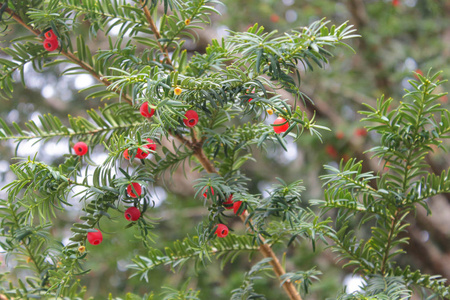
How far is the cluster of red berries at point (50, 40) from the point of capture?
0.61m

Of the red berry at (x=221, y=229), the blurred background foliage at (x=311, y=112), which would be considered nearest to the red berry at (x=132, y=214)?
the red berry at (x=221, y=229)

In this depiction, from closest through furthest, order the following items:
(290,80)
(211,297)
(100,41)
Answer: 1. (290,80)
2. (211,297)
3. (100,41)

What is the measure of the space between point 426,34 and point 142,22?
2.12 metres

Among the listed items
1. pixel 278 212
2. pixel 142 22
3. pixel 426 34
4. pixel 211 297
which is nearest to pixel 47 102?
pixel 211 297

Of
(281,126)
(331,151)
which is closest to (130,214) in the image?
(281,126)

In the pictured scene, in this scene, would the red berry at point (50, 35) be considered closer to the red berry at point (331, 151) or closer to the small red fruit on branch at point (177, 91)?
the small red fruit on branch at point (177, 91)

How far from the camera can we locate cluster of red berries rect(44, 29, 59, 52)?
2.00ft

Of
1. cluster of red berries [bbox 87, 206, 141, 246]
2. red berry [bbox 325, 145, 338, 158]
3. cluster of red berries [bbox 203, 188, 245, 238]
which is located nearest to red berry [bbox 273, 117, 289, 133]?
cluster of red berries [bbox 203, 188, 245, 238]

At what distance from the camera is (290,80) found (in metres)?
0.53

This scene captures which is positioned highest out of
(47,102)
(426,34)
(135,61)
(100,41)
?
(100,41)

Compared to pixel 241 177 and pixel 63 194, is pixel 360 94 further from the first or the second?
pixel 63 194

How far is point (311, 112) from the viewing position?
192 cm

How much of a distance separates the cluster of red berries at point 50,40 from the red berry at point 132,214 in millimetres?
264

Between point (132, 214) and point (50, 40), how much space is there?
28 centimetres
